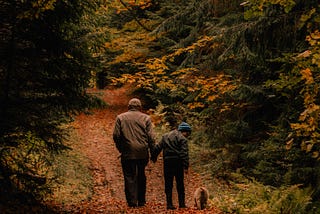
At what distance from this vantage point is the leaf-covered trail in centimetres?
838

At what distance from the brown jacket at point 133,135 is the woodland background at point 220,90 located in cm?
108

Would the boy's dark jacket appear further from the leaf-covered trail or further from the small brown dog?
the leaf-covered trail

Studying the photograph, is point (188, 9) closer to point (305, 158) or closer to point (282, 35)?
point (282, 35)

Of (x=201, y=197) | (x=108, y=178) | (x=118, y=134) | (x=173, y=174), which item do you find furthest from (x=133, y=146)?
(x=108, y=178)

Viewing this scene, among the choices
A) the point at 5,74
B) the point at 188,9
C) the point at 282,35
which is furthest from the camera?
the point at 188,9

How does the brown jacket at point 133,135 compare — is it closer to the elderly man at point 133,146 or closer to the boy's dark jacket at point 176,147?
the elderly man at point 133,146

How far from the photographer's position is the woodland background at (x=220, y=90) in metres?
6.61

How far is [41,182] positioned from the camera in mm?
6867

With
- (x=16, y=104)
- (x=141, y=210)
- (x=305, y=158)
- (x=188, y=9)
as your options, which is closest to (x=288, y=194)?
(x=305, y=158)

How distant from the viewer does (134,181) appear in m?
8.76

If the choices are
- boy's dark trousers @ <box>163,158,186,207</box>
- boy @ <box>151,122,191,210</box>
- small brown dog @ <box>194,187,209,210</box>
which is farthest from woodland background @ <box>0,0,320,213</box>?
boy @ <box>151,122,191,210</box>

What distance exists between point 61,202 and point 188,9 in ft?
26.9

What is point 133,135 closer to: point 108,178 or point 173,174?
point 173,174

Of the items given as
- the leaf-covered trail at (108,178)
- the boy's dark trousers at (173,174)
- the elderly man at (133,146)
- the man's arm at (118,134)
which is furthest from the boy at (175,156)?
the man's arm at (118,134)
